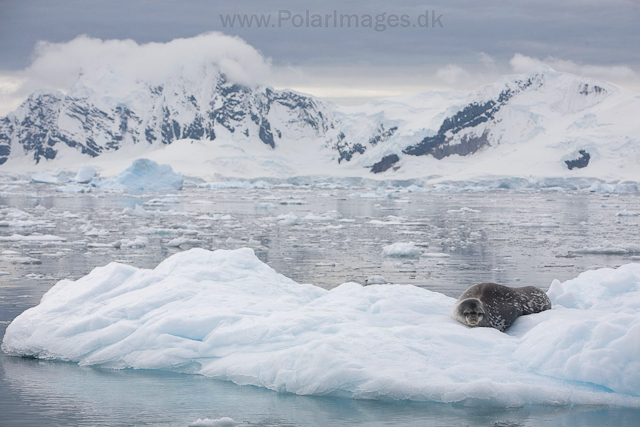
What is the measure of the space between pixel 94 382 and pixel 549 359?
3703mm

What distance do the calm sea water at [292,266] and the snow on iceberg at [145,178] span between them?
67.8 feet

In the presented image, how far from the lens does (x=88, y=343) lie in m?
6.62

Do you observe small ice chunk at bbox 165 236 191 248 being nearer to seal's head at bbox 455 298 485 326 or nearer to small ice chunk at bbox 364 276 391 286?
small ice chunk at bbox 364 276 391 286

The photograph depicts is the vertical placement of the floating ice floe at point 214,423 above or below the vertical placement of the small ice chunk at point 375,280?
below

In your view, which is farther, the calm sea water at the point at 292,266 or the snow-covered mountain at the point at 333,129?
the snow-covered mountain at the point at 333,129

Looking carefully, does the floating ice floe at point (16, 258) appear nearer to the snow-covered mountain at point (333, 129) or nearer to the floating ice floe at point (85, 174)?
the floating ice floe at point (85, 174)

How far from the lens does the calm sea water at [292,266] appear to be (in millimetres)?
5094

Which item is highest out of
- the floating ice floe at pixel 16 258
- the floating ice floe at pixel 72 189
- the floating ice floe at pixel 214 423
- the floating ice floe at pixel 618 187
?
the floating ice floe at pixel 618 187

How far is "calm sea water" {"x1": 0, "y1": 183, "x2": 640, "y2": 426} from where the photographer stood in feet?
16.7

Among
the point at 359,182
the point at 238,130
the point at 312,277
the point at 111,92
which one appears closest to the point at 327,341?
the point at 312,277

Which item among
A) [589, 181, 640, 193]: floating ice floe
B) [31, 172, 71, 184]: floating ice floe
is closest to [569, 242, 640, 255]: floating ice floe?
[589, 181, 640, 193]: floating ice floe

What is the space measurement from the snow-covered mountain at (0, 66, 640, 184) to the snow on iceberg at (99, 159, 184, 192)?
34.8m

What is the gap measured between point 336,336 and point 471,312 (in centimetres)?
144

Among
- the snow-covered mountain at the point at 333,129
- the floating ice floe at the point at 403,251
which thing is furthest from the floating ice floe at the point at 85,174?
the floating ice floe at the point at 403,251
